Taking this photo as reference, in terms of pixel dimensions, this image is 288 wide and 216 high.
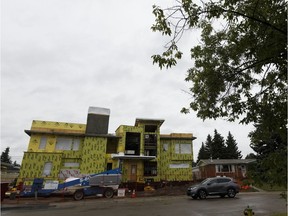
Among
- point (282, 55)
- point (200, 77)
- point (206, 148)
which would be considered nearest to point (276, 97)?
point (282, 55)

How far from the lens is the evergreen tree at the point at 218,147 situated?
5909 centimetres

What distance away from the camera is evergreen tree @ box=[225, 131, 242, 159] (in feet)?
192

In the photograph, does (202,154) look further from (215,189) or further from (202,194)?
(202,194)

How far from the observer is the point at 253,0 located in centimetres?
587

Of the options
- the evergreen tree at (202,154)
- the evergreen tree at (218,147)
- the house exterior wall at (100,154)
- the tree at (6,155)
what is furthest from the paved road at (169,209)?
the tree at (6,155)

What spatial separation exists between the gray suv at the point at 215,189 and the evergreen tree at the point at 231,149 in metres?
40.0

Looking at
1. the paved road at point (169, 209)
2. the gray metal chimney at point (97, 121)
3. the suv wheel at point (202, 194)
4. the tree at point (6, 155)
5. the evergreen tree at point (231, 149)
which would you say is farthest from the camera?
the tree at point (6, 155)

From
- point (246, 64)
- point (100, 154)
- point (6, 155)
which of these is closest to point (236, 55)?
point (246, 64)

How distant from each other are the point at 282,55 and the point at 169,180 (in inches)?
1237

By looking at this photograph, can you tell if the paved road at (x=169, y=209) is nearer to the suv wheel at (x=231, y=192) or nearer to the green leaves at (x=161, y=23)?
the suv wheel at (x=231, y=192)

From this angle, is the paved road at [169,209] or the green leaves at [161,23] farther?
the paved road at [169,209]

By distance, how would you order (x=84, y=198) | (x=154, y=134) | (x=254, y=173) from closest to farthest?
(x=254, y=173)
(x=84, y=198)
(x=154, y=134)

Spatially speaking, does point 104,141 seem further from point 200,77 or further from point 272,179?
point 272,179

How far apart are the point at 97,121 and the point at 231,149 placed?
129 ft
